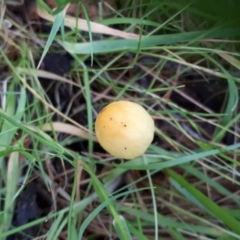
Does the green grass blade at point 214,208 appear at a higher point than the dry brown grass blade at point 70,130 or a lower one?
lower

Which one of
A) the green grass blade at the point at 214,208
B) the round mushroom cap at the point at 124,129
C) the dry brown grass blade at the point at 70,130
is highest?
the round mushroom cap at the point at 124,129

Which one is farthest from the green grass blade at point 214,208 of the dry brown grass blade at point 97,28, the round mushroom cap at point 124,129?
the dry brown grass blade at point 97,28

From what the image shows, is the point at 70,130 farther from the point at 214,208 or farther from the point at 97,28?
the point at 214,208

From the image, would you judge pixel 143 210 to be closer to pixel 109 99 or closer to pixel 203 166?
pixel 203 166

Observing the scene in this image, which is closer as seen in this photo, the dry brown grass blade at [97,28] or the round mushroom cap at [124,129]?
the round mushroom cap at [124,129]

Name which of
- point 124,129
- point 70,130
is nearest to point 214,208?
point 124,129

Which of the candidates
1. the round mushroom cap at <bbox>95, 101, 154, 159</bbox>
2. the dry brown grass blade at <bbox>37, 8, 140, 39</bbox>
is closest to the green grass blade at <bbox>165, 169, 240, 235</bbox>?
the round mushroom cap at <bbox>95, 101, 154, 159</bbox>

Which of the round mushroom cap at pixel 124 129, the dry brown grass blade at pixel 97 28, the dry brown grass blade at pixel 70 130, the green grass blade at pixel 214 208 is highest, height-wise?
the dry brown grass blade at pixel 97 28

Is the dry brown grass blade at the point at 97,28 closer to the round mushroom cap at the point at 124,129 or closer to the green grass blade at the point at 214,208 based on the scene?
the round mushroom cap at the point at 124,129

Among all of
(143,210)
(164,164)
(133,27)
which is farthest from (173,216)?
(133,27)
